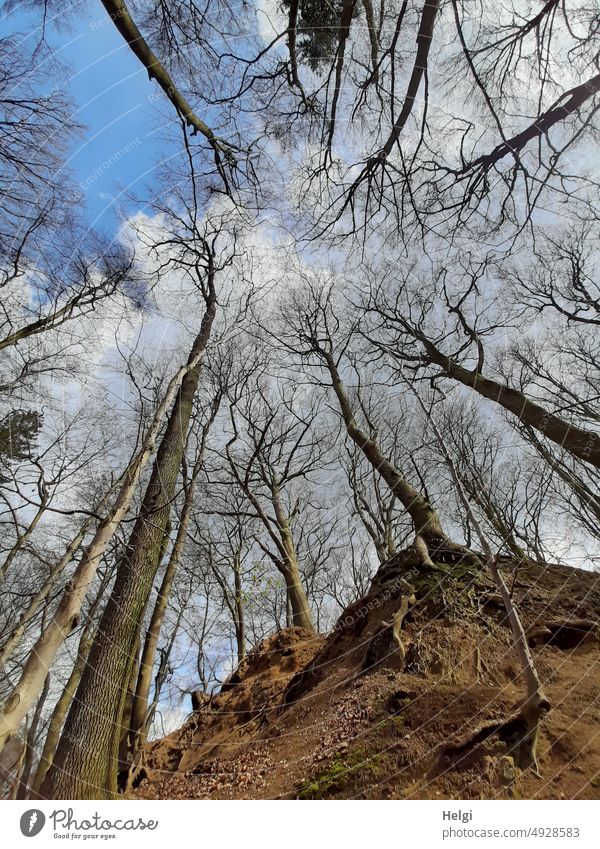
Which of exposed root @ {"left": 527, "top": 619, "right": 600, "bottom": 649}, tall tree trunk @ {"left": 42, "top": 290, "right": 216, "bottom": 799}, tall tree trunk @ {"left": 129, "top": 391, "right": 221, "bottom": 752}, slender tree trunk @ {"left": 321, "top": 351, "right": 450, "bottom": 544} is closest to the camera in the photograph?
tall tree trunk @ {"left": 42, "top": 290, "right": 216, "bottom": 799}

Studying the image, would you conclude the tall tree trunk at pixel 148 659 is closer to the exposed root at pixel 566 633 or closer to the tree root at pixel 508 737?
the tree root at pixel 508 737

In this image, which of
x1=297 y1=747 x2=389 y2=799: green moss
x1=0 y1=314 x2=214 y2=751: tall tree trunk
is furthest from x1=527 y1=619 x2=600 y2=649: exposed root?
x1=0 y1=314 x2=214 y2=751: tall tree trunk

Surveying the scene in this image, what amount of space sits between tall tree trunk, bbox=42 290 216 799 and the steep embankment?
107cm

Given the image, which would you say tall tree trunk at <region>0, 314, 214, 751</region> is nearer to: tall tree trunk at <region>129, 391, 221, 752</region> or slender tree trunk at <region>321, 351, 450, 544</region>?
tall tree trunk at <region>129, 391, 221, 752</region>

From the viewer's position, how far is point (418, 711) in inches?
117

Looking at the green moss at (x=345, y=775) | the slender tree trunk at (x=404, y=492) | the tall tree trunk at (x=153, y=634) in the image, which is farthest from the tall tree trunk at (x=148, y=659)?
the slender tree trunk at (x=404, y=492)

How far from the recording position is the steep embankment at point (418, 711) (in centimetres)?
245

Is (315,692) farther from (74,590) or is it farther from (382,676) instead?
(74,590)

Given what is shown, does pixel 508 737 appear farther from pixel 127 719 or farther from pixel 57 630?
pixel 127 719

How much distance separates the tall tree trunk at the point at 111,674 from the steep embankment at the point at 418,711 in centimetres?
107

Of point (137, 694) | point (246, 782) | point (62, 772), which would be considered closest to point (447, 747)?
point (246, 782)

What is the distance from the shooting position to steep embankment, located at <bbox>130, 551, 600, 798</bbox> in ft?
8.03

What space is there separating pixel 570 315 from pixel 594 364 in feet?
4.67

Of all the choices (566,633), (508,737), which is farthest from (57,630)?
(566,633)
